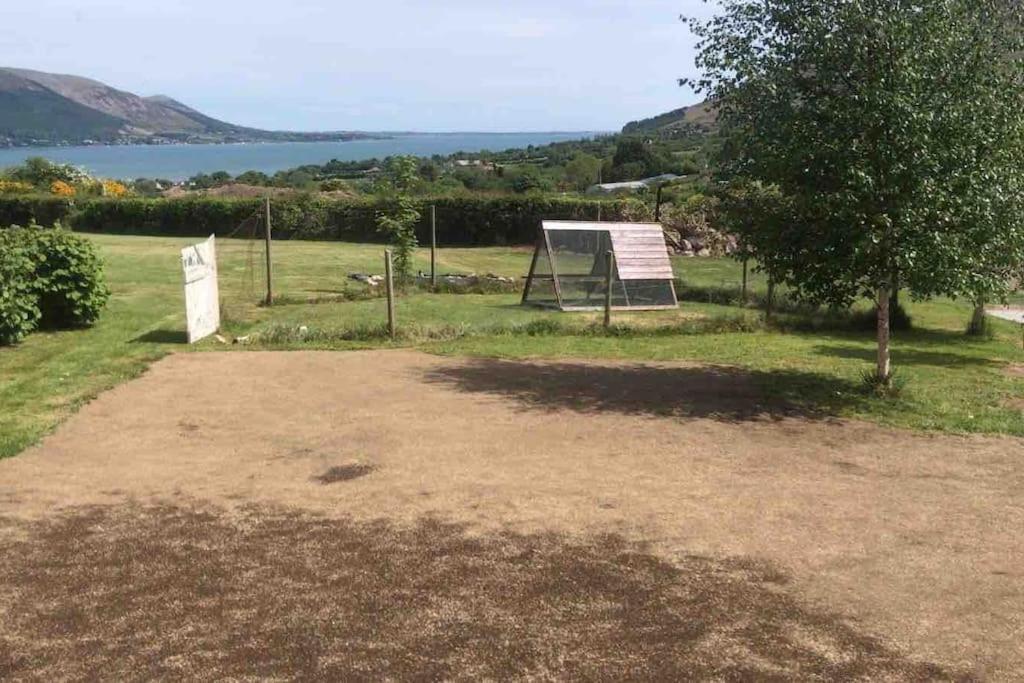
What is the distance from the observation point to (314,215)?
Result: 36.8m

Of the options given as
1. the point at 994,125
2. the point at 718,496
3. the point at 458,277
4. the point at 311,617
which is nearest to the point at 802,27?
the point at 994,125

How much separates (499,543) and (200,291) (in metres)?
9.23

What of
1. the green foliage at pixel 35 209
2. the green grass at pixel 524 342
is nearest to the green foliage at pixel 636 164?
the green foliage at pixel 35 209

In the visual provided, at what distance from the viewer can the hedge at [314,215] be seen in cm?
3622

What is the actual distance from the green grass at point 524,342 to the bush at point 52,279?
387 millimetres

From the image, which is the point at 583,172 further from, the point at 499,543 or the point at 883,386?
the point at 499,543

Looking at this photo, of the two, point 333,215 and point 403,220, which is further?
point 333,215

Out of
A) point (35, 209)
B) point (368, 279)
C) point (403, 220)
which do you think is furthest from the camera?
point (35, 209)

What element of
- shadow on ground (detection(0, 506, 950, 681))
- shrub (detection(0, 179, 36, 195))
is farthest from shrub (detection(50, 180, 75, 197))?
shadow on ground (detection(0, 506, 950, 681))

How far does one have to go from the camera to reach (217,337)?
1437 centimetres

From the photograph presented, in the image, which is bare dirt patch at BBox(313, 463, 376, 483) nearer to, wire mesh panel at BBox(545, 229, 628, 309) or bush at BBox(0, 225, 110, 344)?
bush at BBox(0, 225, 110, 344)

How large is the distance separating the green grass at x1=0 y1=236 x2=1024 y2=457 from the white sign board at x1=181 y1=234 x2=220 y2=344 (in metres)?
0.38

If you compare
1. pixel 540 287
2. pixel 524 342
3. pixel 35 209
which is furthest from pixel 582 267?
pixel 35 209

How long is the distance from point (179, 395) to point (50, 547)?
178 inches
